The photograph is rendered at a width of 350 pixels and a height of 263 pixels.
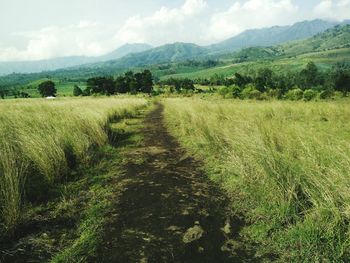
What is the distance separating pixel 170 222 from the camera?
409 cm

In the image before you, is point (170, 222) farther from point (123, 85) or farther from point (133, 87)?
point (123, 85)

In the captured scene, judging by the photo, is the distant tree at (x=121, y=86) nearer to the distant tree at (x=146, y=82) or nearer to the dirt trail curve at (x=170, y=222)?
the distant tree at (x=146, y=82)

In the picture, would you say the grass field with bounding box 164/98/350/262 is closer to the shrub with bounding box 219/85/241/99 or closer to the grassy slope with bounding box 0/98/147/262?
the grassy slope with bounding box 0/98/147/262

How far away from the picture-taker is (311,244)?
3.12 m

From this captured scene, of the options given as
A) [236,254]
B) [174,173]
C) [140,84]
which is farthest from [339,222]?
[140,84]

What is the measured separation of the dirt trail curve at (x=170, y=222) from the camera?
336cm

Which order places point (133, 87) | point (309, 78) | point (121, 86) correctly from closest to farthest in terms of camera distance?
point (133, 87) < point (121, 86) < point (309, 78)

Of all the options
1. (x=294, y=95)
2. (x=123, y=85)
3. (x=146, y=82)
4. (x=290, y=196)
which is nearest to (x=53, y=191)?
(x=290, y=196)

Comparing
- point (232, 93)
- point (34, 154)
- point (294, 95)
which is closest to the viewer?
point (34, 154)

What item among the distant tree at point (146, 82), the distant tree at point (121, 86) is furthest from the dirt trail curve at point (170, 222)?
the distant tree at point (121, 86)

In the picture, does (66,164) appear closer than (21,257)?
No

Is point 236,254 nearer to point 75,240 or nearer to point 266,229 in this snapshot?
point 266,229

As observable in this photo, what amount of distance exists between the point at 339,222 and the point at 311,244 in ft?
1.36

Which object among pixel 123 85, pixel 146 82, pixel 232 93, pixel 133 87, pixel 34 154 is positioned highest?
pixel 146 82
